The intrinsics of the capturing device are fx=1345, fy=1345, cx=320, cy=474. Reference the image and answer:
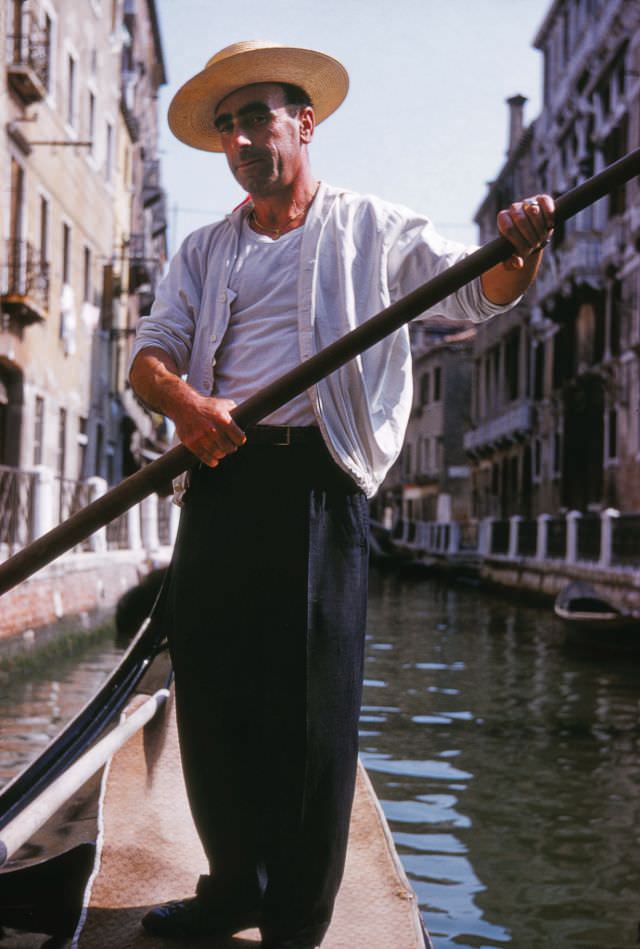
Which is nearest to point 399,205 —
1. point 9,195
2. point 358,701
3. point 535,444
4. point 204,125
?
point 204,125

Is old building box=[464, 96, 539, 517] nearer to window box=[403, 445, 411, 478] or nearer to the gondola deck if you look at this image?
window box=[403, 445, 411, 478]

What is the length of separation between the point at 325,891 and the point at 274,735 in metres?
0.24

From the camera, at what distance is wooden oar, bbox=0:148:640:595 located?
1818mm

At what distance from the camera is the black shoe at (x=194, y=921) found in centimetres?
208

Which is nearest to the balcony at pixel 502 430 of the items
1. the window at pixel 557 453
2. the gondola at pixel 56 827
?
the window at pixel 557 453

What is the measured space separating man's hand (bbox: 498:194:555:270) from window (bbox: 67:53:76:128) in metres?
15.2

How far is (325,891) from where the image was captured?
6.55 ft

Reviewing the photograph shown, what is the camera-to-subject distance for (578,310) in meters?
21.5

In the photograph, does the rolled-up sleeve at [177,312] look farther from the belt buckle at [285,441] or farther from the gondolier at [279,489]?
the belt buckle at [285,441]

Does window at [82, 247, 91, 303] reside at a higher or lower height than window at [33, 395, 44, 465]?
higher

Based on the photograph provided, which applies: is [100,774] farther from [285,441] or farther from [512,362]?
[512,362]

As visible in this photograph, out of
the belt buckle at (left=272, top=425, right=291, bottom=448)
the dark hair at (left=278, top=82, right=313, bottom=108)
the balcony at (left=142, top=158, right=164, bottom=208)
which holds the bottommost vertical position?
the belt buckle at (left=272, top=425, right=291, bottom=448)

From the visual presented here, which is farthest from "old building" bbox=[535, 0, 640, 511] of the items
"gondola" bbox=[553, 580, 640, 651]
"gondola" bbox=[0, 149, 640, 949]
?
"gondola" bbox=[0, 149, 640, 949]

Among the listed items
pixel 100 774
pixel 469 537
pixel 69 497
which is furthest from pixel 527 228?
pixel 469 537
